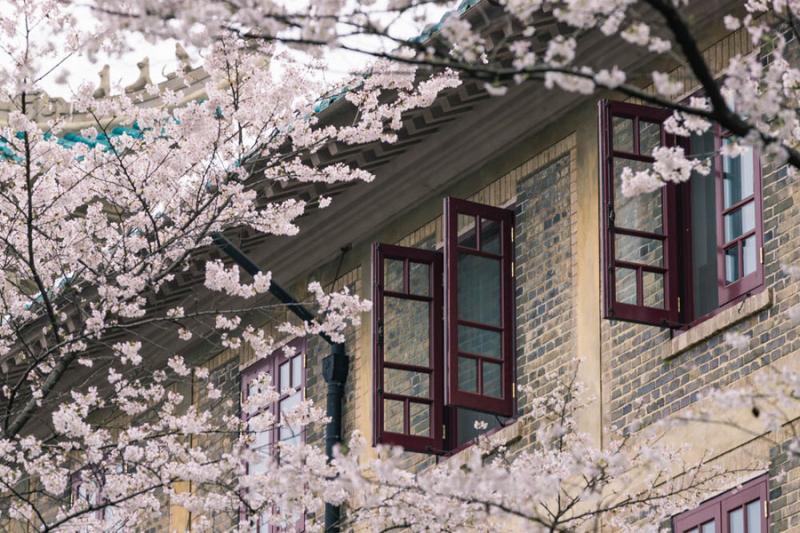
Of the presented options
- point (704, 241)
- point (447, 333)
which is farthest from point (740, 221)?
point (447, 333)

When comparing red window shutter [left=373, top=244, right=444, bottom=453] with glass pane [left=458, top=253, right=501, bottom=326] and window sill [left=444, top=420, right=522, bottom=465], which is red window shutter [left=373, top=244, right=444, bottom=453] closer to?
glass pane [left=458, top=253, right=501, bottom=326]

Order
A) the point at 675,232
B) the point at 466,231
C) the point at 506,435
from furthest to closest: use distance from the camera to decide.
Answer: the point at 466,231
the point at 506,435
the point at 675,232

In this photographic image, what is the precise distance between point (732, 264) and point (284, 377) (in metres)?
8.42

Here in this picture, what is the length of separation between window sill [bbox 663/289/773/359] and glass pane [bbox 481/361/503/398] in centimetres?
333

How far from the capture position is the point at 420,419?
2175cm

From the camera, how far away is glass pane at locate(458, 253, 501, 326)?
21625 millimetres

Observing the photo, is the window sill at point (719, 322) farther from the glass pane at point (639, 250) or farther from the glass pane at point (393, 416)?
the glass pane at point (393, 416)

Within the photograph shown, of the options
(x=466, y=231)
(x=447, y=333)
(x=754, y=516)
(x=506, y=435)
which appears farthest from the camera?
(x=466, y=231)

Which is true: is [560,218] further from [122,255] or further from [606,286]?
[122,255]

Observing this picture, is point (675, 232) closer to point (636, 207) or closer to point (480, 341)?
point (636, 207)

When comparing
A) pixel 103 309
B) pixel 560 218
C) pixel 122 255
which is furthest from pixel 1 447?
pixel 560 218

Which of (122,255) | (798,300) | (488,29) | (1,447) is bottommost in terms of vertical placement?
(1,447)

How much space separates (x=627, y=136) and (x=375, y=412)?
3.79 m

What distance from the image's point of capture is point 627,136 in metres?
19.0
